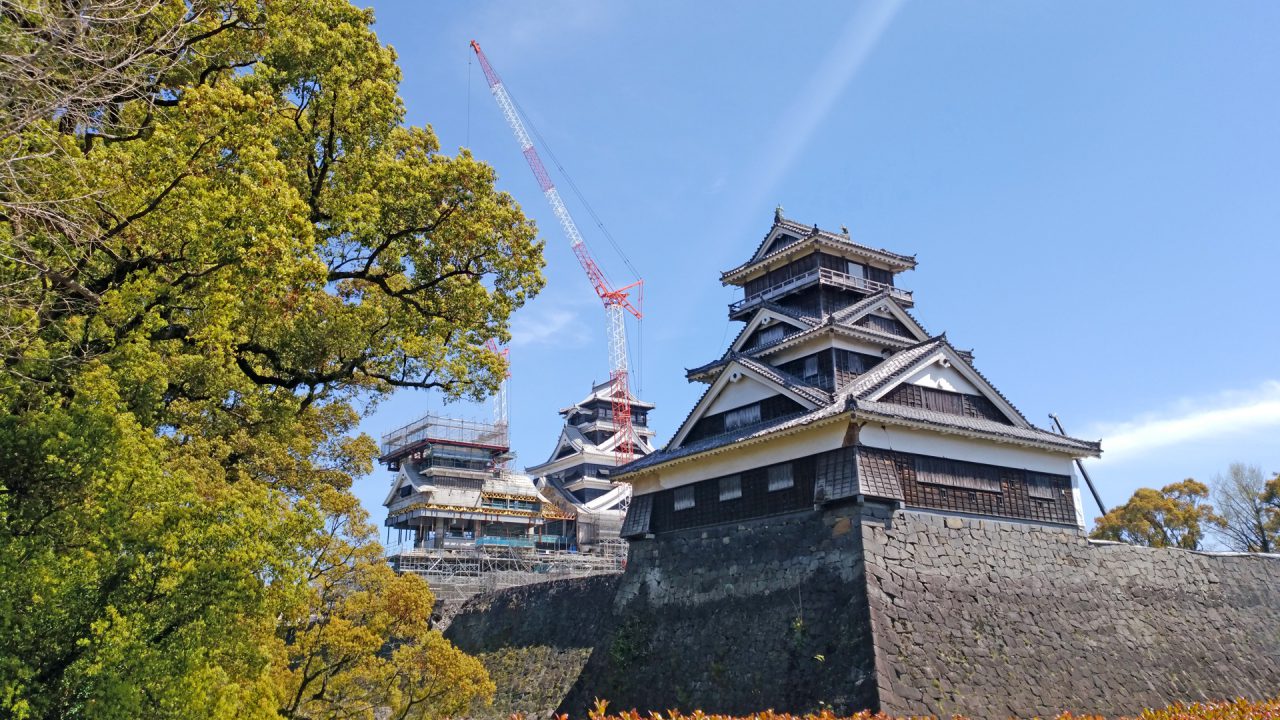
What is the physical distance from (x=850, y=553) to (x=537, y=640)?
12.9 m

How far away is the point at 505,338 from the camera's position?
538 inches

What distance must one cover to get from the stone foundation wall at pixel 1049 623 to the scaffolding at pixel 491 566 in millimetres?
13229

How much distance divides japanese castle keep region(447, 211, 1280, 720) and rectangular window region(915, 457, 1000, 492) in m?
0.06

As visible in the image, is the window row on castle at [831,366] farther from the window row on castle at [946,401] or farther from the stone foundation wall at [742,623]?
the stone foundation wall at [742,623]

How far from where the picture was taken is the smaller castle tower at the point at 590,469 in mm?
53938

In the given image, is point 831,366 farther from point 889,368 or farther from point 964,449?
point 964,449

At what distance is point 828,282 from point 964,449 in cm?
772

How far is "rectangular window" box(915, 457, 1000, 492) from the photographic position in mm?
20531

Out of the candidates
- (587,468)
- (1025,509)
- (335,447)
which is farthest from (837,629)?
(587,468)

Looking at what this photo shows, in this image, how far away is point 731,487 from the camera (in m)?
22.7

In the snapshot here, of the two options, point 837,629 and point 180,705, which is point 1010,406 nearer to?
point 837,629

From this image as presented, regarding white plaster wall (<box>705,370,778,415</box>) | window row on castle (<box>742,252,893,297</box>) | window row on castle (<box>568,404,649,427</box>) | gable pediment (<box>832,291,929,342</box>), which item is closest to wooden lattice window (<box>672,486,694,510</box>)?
white plaster wall (<box>705,370,778,415</box>)

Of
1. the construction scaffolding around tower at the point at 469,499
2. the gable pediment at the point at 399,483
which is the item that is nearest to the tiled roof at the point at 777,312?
the construction scaffolding around tower at the point at 469,499

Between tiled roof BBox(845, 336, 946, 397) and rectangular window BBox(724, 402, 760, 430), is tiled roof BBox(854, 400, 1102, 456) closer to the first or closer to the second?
tiled roof BBox(845, 336, 946, 397)
